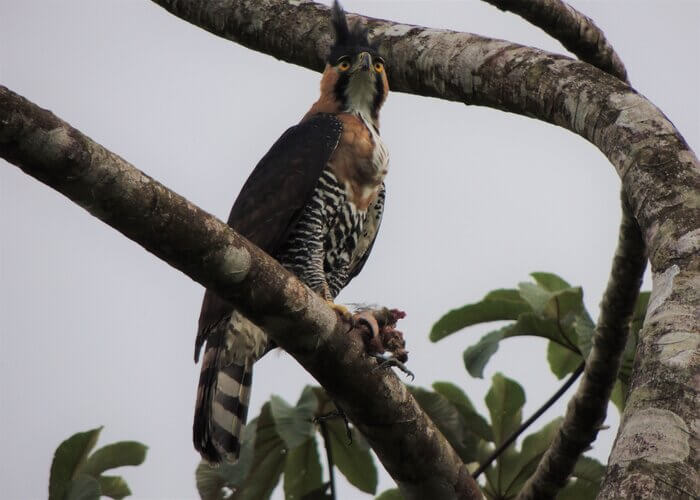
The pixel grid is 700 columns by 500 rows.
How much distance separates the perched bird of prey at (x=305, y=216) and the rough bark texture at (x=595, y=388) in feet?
3.68

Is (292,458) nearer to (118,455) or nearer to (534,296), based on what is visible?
(118,455)

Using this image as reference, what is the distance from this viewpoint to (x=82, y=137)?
7.47 feet

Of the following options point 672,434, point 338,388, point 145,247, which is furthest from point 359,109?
point 672,434

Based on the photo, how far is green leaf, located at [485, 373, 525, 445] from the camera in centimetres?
422

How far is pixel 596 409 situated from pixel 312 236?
58.1 inches

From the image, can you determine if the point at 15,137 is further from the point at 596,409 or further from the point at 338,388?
the point at 596,409

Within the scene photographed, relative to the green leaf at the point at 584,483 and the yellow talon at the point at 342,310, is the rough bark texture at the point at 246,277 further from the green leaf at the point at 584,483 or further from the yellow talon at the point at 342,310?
the green leaf at the point at 584,483

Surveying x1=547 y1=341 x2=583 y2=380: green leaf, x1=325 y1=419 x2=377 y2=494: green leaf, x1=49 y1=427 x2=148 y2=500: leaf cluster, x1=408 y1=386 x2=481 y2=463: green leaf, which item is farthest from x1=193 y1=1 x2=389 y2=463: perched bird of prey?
x1=547 y1=341 x2=583 y2=380: green leaf

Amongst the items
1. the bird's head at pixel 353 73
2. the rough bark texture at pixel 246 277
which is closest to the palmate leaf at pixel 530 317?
the rough bark texture at pixel 246 277

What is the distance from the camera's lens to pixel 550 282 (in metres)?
4.25

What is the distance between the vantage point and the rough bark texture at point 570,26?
3.63 m

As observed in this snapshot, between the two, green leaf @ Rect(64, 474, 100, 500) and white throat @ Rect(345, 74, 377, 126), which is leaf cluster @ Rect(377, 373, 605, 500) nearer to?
green leaf @ Rect(64, 474, 100, 500)

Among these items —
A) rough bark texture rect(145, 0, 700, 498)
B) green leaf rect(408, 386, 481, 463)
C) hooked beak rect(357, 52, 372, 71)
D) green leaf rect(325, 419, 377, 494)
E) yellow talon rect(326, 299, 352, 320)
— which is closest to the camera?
rough bark texture rect(145, 0, 700, 498)

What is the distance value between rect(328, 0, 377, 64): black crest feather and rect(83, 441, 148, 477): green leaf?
1.86 m
